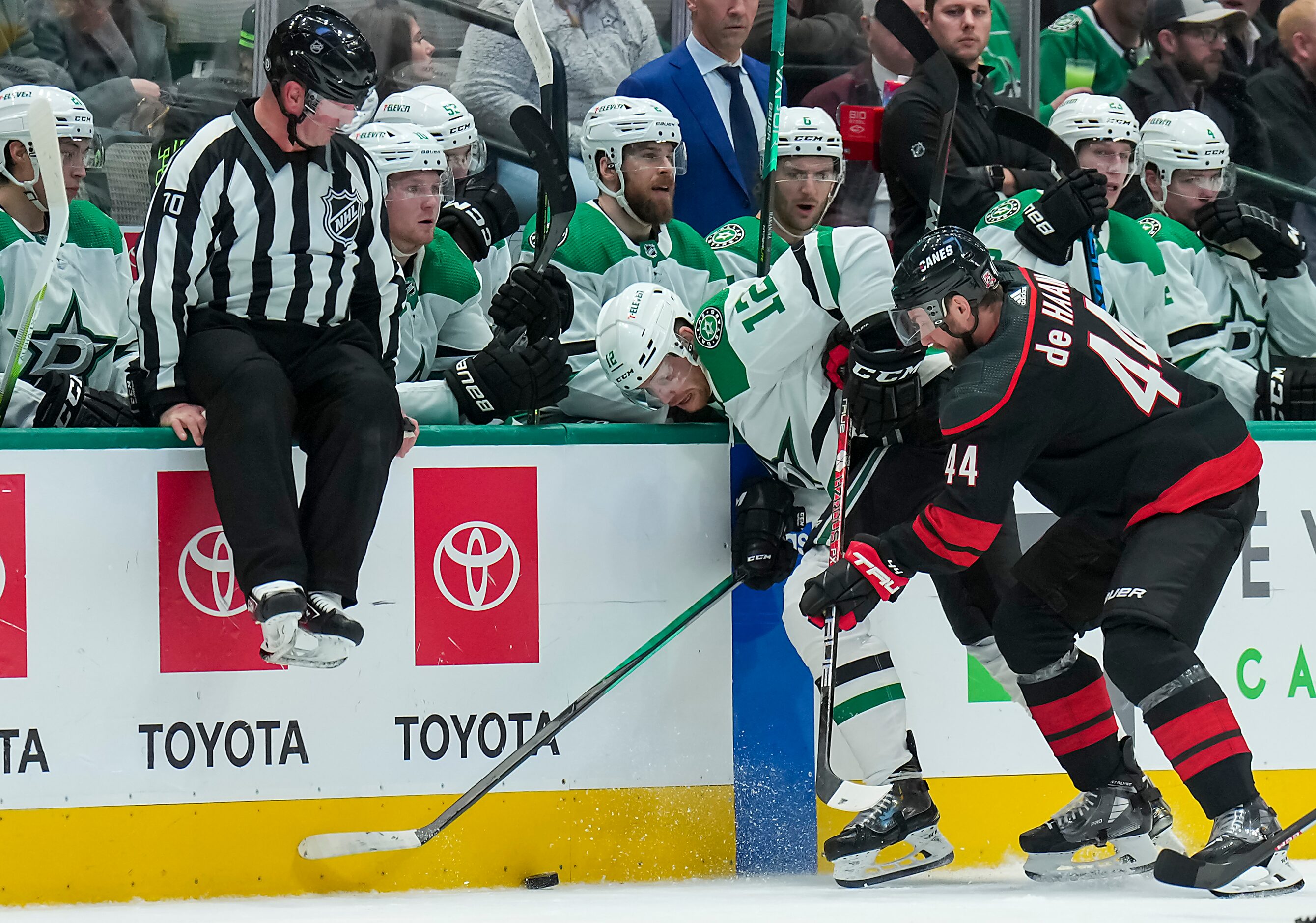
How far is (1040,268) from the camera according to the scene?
13.3 ft

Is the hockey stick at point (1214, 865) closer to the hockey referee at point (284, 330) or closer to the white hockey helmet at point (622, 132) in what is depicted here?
the hockey referee at point (284, 330)

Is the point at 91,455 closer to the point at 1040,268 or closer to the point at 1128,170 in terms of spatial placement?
the point at 1040,268

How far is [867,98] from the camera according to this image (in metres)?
4.87

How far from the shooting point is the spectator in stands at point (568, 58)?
15.6 feet

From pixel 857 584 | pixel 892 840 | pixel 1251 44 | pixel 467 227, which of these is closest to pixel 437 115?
pixel 467 227

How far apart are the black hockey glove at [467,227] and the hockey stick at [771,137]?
779 mm

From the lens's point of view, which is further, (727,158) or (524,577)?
(727,158)

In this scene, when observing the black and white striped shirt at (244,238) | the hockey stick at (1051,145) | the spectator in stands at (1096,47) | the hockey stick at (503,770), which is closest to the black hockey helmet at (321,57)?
the black and white striped shirt at (244,238)

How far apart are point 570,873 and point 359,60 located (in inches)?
68.7

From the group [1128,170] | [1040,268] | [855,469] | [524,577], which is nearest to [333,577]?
[524,577]

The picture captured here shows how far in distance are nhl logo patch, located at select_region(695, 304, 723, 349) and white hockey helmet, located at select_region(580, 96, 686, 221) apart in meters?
0.79

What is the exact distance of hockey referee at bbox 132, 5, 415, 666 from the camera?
118 inches

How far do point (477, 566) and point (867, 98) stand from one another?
2.25 m

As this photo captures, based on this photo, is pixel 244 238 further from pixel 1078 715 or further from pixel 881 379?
pixel 1078 715
